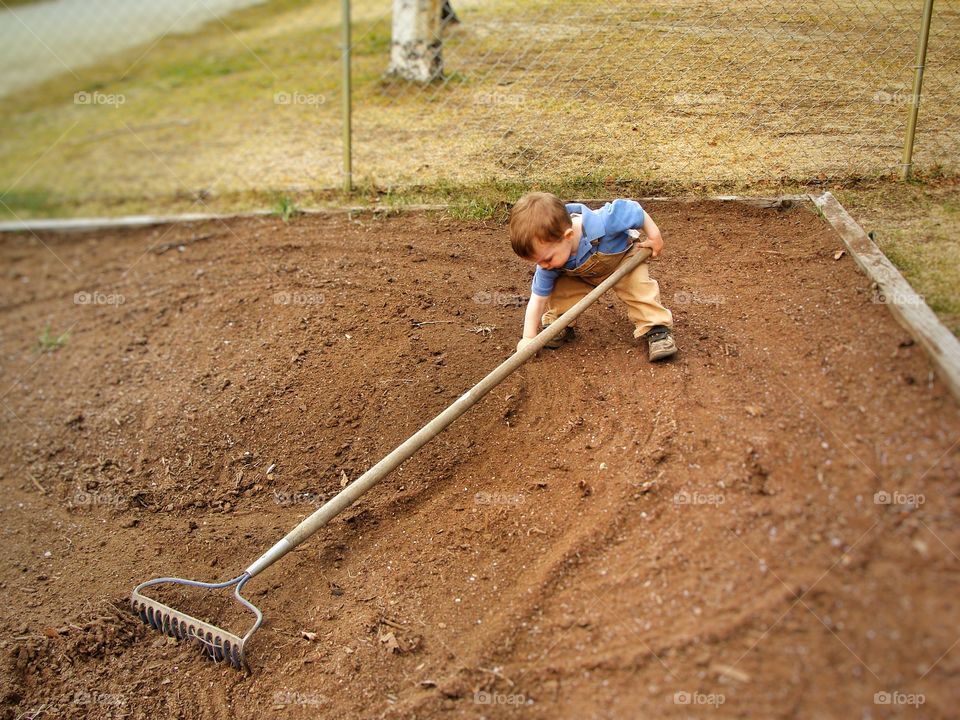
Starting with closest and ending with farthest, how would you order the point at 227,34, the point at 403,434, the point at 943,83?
1. the point at 403,434
2. the point at 943,83
3. the point at 227,34

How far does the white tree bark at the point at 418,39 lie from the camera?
696 cm

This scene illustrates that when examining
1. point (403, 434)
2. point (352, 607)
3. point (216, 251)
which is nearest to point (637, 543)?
point (352, 607)

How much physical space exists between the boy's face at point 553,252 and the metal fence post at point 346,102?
2936mm

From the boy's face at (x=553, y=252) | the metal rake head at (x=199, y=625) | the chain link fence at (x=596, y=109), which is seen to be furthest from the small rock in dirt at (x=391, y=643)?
the chain link fence at (x=596, y=109)

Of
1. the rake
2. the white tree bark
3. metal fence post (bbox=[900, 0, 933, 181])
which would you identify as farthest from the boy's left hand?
the white tree bark

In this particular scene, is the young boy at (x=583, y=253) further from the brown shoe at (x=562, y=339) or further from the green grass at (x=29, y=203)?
the green grass at (x=29, y=203)

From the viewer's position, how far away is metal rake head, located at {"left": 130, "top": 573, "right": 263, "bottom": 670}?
11.3 feet

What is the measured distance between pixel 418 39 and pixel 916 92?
3.89m

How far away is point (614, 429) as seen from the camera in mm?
3955

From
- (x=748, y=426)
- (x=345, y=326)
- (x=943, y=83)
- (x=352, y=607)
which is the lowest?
(x=352, y=607)

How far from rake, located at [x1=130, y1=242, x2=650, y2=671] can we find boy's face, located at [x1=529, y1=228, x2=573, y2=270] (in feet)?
1.04

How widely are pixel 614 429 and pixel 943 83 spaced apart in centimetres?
344

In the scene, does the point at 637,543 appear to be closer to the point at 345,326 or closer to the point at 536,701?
the point at 536,701

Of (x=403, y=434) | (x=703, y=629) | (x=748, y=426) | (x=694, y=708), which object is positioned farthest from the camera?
(x=403, y=434)
